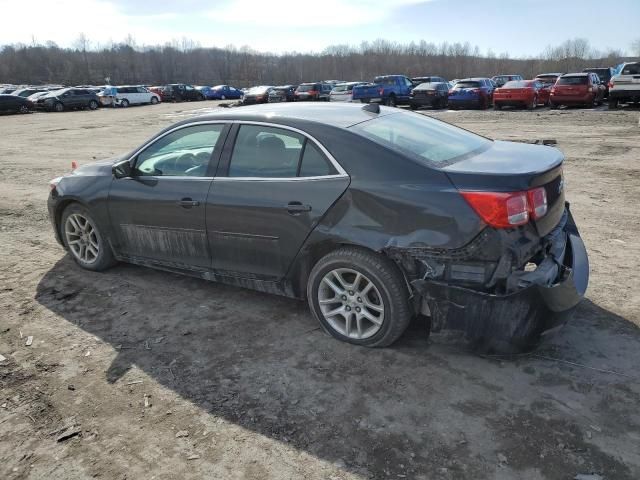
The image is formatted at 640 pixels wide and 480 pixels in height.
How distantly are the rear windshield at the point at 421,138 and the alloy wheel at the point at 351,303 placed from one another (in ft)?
2.98

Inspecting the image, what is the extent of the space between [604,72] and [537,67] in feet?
233

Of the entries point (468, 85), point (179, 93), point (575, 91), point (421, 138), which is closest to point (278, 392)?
point (421, 138)

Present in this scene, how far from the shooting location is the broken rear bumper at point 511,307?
2.95 metres

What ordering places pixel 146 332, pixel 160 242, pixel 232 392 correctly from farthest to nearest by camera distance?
pixel 160 242, pixel 146 332, pixel 232 392

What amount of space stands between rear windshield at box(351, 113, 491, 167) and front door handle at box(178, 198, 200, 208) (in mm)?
1415

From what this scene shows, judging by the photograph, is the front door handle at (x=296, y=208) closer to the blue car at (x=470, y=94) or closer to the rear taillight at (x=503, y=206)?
the rear taillight at (x=503, y=206)

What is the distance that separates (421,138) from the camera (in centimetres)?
374

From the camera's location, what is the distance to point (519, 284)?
2963mm

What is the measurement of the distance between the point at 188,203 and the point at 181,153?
538 mm

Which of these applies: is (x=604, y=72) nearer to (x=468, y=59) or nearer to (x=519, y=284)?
(x=519, y=284)

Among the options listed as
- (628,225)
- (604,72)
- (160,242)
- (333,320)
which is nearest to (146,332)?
(160,242)

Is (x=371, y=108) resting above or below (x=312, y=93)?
below

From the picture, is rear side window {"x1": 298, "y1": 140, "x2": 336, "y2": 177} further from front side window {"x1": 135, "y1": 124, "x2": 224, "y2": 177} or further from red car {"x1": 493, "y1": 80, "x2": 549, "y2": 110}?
red car {"x1": 493, "y1": 80, "x2": 549, "y2": 110}

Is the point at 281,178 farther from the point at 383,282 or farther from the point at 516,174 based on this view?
the point at 516,174
